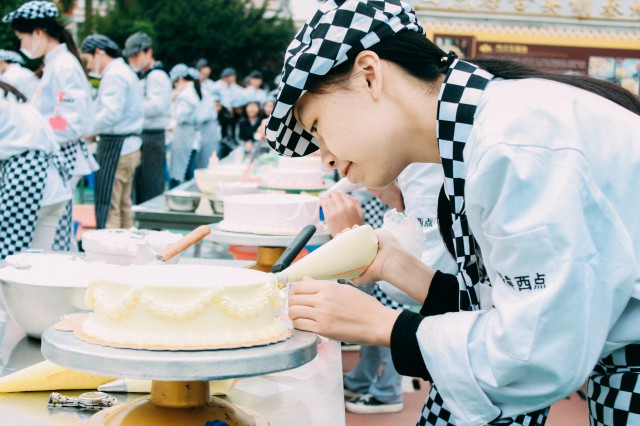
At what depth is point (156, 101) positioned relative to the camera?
8.71m

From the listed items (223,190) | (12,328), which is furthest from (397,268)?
(223,190)

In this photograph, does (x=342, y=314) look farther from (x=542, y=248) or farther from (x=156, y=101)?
(x=156, y=101)

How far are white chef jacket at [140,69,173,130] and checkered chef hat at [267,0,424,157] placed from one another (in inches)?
297

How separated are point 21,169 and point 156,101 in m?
5.15

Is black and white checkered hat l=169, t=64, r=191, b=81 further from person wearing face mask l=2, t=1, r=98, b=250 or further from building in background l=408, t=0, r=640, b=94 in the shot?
person wearing face mask l=2, t=1, r=98, b=250

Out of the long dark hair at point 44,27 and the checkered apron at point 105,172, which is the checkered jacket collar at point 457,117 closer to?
the long dark hair at point 44,27

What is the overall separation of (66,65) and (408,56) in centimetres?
515

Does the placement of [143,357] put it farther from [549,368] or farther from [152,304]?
[549,368]

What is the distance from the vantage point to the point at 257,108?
1399cm

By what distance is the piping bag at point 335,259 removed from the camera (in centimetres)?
142

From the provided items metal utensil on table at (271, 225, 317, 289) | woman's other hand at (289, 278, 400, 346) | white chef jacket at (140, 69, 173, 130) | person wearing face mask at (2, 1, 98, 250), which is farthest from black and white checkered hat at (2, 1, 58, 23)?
woman's other hand at (289, 278, 400, 346)

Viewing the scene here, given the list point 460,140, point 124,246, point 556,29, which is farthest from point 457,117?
point 556,29

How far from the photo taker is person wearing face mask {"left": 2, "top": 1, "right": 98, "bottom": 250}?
19.1ft

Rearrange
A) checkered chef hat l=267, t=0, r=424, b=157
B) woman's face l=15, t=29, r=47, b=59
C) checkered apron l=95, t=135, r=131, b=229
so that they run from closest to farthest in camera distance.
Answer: checkered chef hat l=267, t=0, r=424, b=157, woman's face l=15, t=29, r=47, b=59, checkered apron l=95, t=135, r=131, b=229
